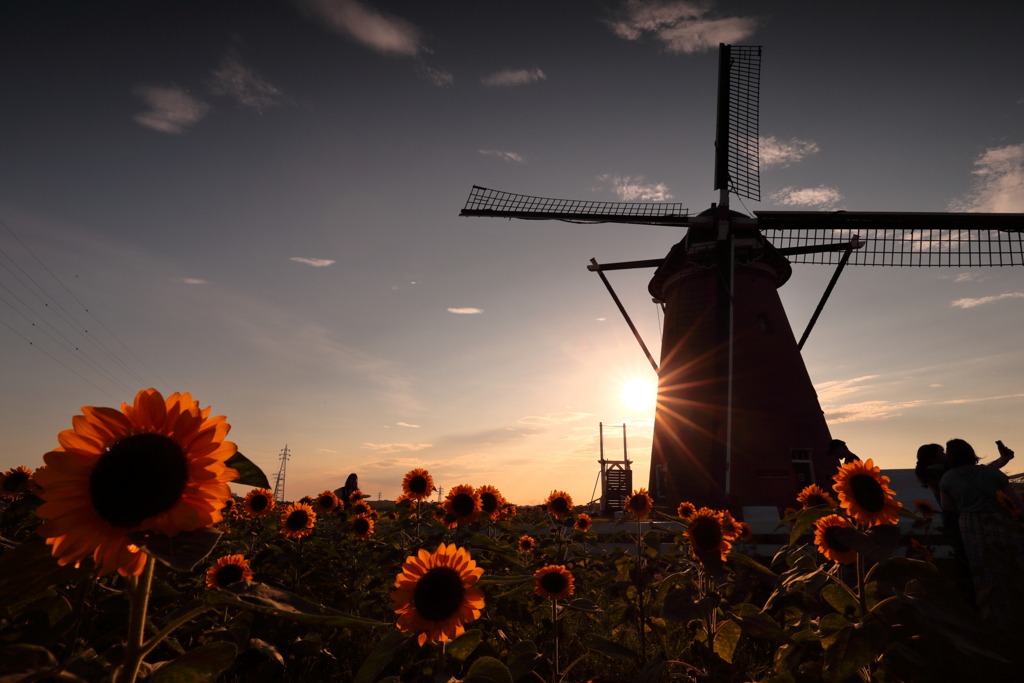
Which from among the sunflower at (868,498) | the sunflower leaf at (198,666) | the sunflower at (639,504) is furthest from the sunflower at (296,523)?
the sunflower at (868,498)

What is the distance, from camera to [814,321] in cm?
1620

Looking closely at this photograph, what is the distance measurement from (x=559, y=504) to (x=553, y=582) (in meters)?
2.54

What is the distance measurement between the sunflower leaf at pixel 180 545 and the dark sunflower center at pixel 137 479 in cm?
11

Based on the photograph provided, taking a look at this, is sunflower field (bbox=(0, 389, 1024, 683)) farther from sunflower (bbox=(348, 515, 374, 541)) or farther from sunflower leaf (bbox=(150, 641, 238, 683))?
sunflower (bbox=(348, 515, 374, 541))

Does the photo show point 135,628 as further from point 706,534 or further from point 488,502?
point 488,502

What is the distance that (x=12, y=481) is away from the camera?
464cm

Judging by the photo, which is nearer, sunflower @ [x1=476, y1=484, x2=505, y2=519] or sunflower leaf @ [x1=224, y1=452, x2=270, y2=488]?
sunflower leaf @ [x1=224, y1=452, x2=270, y2=488]

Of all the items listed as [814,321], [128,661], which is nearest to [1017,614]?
[128,661]

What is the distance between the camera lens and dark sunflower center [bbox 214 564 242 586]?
3511 millimetres

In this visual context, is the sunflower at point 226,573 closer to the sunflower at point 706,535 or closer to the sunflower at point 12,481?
the sunflower at point 12,481

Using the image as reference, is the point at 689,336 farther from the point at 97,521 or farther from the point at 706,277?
the point at 97,521

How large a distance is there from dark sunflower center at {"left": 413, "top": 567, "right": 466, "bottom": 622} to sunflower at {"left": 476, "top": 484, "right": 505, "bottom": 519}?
2.84 m

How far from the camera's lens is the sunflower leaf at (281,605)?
2.81 ft

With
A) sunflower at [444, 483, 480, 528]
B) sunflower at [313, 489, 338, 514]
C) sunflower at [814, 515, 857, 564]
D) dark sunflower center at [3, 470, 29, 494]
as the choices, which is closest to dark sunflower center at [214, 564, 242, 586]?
sunflower at [444, 483, 480, 528]
